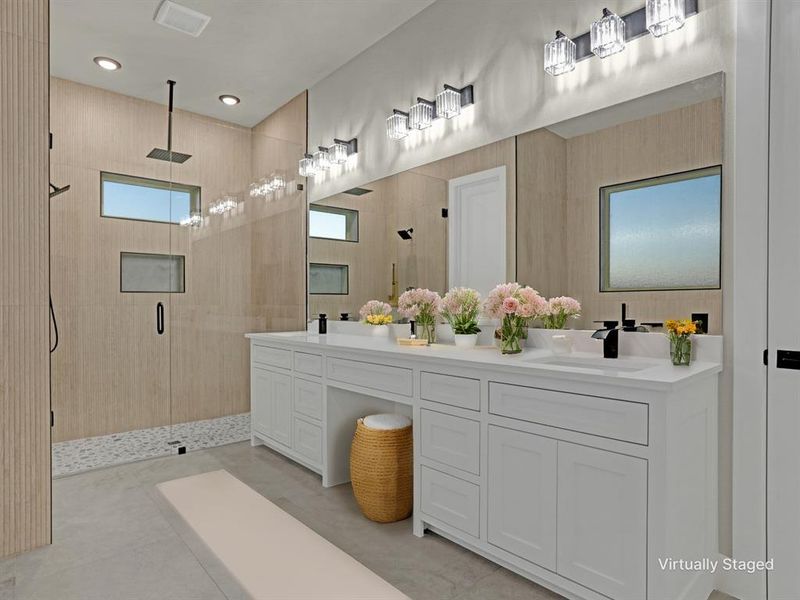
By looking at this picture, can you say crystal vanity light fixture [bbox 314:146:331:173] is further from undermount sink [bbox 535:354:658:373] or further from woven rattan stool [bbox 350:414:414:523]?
undermount sink [bbox 535:354:658:373]

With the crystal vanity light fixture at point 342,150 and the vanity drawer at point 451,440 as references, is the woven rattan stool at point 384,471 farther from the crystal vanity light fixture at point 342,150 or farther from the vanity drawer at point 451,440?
the crystal vanity light fixture at point 342,150

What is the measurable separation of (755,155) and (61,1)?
3824mm

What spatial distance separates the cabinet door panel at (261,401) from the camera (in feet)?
11.4

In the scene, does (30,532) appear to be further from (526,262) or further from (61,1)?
(61,1)

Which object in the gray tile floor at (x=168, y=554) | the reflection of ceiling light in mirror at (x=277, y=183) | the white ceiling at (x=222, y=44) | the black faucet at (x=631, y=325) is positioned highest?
the white ceiling at (x=222, y=44)

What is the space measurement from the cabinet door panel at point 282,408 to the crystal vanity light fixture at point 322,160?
1699 mm

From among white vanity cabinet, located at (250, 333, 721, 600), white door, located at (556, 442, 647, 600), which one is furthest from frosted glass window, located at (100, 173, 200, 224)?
white door, located at (556, 442, 647, 600)

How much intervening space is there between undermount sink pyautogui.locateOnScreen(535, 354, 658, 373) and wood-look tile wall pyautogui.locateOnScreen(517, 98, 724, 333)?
0.20 metres

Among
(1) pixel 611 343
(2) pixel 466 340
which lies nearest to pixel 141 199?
(2) pixel 466 340

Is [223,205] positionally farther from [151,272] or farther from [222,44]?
[222,44]

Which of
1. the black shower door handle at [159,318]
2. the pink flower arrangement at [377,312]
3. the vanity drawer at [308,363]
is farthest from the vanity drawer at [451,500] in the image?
the black shower door handle at [159,318]

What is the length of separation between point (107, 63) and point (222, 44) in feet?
3.19

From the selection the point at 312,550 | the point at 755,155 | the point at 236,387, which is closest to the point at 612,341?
the point at 755,155

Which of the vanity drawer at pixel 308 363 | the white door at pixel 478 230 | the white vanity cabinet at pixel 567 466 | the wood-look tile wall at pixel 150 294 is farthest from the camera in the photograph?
the wood-look tile wall at pixel 150 294
